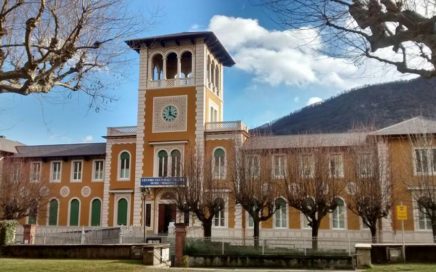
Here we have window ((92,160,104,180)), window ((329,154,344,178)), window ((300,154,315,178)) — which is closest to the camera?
window ((300,154,315,178))

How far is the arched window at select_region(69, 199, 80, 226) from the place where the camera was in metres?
37.8

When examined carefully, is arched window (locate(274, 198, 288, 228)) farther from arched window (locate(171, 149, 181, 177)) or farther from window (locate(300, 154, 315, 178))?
arched window (locate(171, 149, 181, 177))

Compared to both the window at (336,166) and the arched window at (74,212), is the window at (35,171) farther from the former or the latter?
the window at (336,166)

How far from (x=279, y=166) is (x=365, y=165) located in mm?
5316

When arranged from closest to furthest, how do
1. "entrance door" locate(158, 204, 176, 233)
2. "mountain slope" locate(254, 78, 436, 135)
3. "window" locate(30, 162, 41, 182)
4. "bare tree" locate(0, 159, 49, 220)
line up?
"bare tree" locate(0, 159, 49, 220) → "entrance door" locate(158, 204, 176, 233) → "window" locate(30, 162, 41, 182) → "mountain slope" locate(254, 78, 436, 135)

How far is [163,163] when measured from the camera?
3647 centimetres

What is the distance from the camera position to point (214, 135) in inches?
1407

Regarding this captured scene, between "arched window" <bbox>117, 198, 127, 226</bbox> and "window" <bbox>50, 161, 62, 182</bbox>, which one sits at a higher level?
"window" <bbox>50, 161, 62, 182</bbox>

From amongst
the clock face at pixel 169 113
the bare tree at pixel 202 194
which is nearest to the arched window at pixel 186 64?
the clock face at pixel 169 113

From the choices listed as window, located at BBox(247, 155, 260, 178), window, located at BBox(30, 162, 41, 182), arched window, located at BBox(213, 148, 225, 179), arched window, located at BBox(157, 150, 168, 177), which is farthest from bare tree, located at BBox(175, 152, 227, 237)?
window, located at BBox(30, 162, 41, 182)

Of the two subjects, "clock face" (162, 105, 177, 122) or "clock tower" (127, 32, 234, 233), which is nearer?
"clock tower" (127, 32, 234, 233)

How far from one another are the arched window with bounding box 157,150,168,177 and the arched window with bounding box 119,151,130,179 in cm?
277

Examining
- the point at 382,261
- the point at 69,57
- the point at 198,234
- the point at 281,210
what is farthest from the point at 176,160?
the point at 69,57

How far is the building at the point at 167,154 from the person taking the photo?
1258 inches
